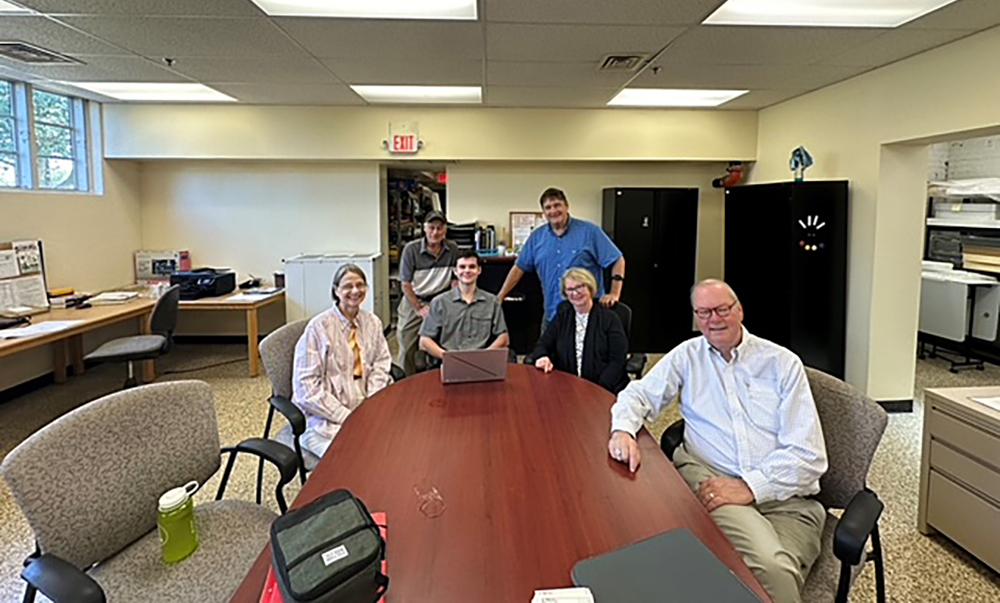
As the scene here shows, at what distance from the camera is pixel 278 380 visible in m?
2.71

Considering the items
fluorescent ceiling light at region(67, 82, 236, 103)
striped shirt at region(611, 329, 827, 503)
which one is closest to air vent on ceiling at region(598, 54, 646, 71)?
striped shirt at region(611, 329, 827, 503)

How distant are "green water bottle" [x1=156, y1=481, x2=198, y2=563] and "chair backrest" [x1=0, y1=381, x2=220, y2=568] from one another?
0.11 metres

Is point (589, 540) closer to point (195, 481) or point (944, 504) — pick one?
point (195, 481)

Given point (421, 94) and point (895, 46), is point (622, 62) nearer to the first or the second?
point (895, 46)

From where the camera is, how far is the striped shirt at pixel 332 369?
101 inches

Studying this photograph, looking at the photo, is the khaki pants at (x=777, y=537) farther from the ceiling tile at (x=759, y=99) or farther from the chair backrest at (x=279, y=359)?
the ceiling tile at (x=759, y=99)

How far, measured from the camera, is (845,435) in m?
1.89

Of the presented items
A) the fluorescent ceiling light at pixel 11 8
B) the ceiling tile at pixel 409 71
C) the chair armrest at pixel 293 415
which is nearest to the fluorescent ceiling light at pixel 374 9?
the ceiling tile at pixel 409 71

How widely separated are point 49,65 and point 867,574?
5.80 meters

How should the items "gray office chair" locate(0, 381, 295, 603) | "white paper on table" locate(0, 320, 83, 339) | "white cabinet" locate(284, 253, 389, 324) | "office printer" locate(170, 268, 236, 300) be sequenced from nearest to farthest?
1. "gray office chair" locate(0, 381, 295, 603)
2. "white paper on table" locate(0, 320, 83, 339)
3. "office printer" locate(170, 268, 236, 300)
4. "white cabinet" locate(284, 253, 389, 324)

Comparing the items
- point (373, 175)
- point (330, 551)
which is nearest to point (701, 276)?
point (373, 175)

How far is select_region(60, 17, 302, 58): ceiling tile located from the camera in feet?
10.7

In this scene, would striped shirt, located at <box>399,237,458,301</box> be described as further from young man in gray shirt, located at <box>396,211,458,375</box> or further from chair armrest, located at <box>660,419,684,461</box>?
chair armrest, located at <box>660,419,684,461</box>

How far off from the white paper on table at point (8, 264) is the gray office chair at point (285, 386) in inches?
117
